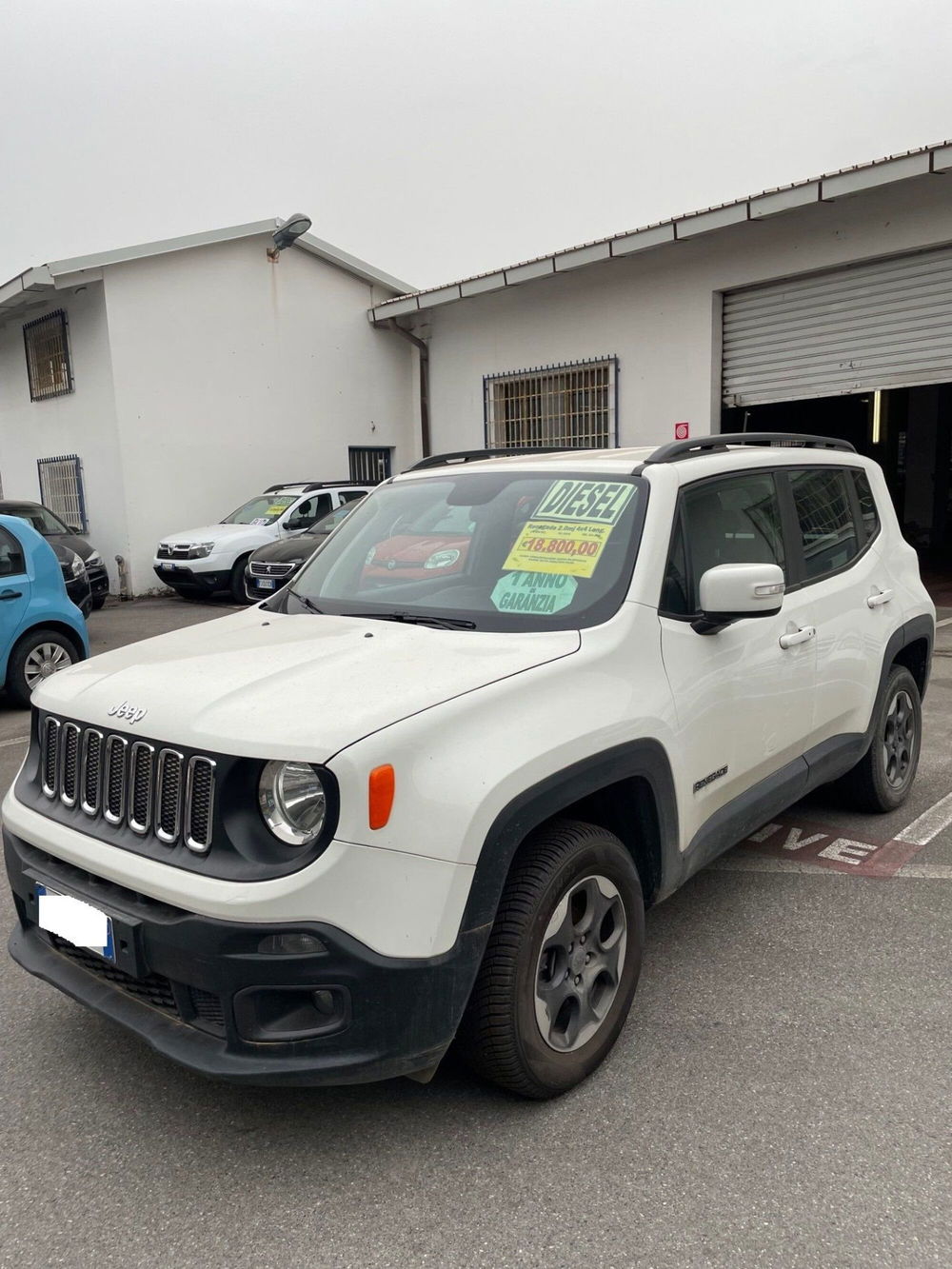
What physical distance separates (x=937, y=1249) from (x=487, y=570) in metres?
2.12

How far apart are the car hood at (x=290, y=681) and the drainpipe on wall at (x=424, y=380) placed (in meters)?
15.2

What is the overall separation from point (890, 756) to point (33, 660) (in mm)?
6188

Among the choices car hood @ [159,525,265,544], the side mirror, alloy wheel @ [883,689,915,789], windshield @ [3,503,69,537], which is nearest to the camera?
the side mirror

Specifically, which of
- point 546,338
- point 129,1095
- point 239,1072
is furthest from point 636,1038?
point 546,338

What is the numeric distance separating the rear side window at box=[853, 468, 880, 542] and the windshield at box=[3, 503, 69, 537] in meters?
10.7

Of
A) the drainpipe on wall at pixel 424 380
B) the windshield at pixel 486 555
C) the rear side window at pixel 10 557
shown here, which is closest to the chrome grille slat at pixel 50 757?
the windshield at pixel 486 555

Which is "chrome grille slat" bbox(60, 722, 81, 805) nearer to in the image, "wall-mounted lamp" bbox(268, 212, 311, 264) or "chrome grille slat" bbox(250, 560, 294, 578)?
"chrome grille slat" bbox(250, 560, 294, 578)

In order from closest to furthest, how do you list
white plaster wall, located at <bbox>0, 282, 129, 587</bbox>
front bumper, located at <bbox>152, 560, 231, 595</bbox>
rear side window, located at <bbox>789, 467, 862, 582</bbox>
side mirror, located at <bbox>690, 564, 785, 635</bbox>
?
side mirror, located at <bbox>690, 564, 785, 635</bbox>, rear side window, located at <bbox>789, 467, 862, 582</bbox>, front bumper, located at <bbox>152, 560, 231, 595</bbox>, white plaster wall, located at <bbox>0, 282, 129, 587</bbox>

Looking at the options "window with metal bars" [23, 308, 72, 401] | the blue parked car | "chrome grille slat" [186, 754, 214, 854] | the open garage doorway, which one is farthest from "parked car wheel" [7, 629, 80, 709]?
the open garage doorway

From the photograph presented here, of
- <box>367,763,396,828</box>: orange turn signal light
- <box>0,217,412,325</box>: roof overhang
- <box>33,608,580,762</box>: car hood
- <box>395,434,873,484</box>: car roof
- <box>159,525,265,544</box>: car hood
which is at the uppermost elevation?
<box>0,217,412,325</box>: roof overhang

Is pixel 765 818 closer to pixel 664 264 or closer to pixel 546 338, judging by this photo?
pixel 664 264

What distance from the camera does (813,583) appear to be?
3.82 meters

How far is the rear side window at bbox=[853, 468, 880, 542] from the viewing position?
4.42 meters

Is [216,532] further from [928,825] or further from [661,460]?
[661,460]
